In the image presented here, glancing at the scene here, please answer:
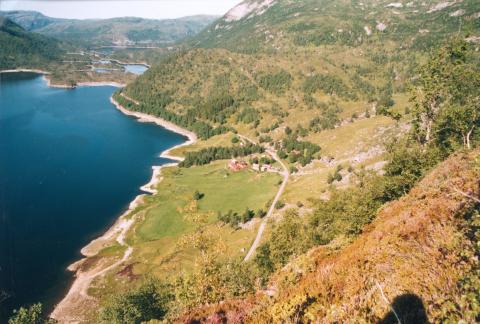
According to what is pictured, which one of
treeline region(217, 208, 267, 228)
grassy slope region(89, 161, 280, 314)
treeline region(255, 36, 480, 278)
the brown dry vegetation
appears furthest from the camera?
treeline region(217, 208, 267, 228)

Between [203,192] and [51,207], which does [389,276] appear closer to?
[203,192]

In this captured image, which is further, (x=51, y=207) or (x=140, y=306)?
(x=51, y=207)

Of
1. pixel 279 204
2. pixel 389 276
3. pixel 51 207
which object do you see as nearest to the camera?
pixel 389 276

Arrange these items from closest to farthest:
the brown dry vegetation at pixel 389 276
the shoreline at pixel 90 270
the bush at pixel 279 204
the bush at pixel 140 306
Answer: the brown dry vegetation at pixel 389 276 → the bush at pixel 140 306 → the shoreline at pixel 90 270 → the bush at pixel 279 204

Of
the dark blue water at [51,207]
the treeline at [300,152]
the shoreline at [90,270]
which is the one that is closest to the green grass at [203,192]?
the shoreline at [90,270]

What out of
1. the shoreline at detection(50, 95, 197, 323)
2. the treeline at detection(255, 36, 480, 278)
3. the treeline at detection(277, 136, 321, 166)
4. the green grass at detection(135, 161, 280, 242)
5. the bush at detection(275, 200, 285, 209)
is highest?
the treeline at detection(255, 36, 480, 278)

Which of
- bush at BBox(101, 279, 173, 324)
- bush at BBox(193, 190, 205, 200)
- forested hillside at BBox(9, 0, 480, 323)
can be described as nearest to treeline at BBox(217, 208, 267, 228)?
forested hillside at BBox(9, 0, 480, 323)

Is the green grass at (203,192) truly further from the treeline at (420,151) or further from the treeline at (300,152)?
the treeline at (420,151)

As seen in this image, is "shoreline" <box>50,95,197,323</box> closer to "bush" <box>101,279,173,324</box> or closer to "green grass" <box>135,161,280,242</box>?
"green grass" <box>135,161,280,242</box>

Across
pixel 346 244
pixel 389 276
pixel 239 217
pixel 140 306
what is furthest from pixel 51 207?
pixel 389 276
